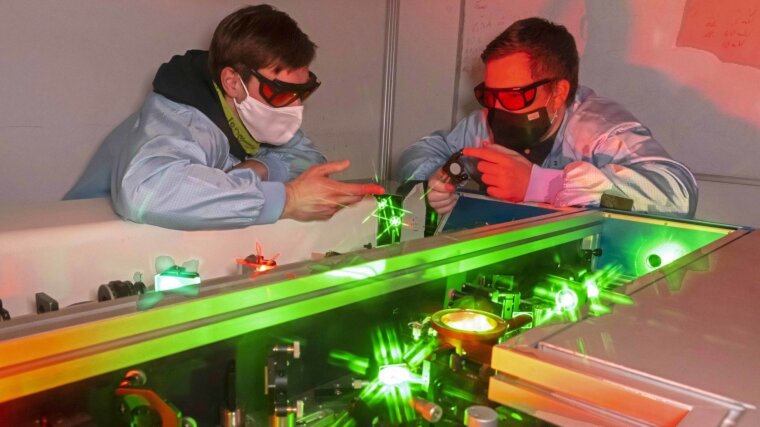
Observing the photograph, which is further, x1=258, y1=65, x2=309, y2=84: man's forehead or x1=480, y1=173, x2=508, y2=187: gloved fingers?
x1=480, y1=173, x2=508, y2=187: gloved fingers

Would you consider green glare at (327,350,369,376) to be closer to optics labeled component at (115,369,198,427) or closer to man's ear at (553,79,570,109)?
optics labeled component at (115,369,198,427)

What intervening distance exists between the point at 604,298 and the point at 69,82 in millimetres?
1994

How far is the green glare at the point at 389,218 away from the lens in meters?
1.50

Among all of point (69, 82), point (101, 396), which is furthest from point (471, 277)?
point (69, 82)

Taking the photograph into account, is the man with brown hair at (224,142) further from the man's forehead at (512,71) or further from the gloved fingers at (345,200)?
the man's forehead at (512,71)

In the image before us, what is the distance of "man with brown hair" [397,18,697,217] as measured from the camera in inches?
65.3

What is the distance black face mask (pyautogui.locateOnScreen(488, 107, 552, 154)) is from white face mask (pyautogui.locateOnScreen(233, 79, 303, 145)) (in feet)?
2.11

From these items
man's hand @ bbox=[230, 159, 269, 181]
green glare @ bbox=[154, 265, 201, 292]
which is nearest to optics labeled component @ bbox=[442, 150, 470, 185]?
man's hand @ bbox=[230, 159, 269, 181]

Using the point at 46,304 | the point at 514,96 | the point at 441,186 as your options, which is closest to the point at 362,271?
the point at 46,304

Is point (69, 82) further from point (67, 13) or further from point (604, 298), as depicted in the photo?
point (604, 298)

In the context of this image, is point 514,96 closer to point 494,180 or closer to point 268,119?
point 494,180

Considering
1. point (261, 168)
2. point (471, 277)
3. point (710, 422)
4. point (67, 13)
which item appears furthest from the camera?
point (67, 13)

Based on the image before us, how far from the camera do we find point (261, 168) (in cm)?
180

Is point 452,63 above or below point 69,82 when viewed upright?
above
